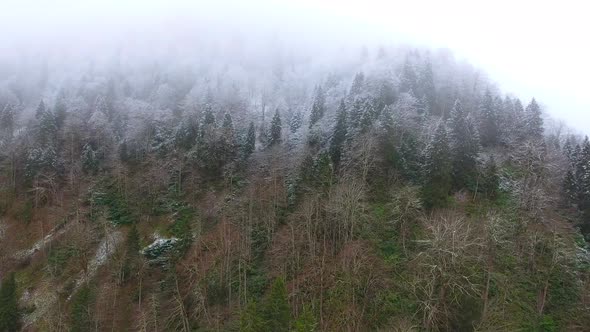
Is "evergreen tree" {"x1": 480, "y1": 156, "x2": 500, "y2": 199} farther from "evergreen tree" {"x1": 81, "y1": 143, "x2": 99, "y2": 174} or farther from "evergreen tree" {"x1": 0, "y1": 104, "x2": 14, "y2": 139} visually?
"evergreen tree" {"x1": 0, "y1": 104, "x2": 14, "y2": 139}

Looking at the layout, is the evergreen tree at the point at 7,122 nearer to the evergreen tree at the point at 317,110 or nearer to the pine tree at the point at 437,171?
the evergreen tree at the point at 317,110

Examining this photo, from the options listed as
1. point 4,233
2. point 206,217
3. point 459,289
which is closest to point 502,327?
point 459,289

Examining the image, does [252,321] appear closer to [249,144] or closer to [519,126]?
[249,144]

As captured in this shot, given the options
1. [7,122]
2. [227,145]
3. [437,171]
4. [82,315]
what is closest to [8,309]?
[82,315]

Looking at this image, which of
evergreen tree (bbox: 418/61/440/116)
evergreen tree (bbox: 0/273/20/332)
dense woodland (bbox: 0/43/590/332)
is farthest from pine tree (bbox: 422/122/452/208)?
evergreen tree (bbox: 0/273/20/332)

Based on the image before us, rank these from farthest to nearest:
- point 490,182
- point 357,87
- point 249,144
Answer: point 357,87 → point 249,144 → point 490,182
